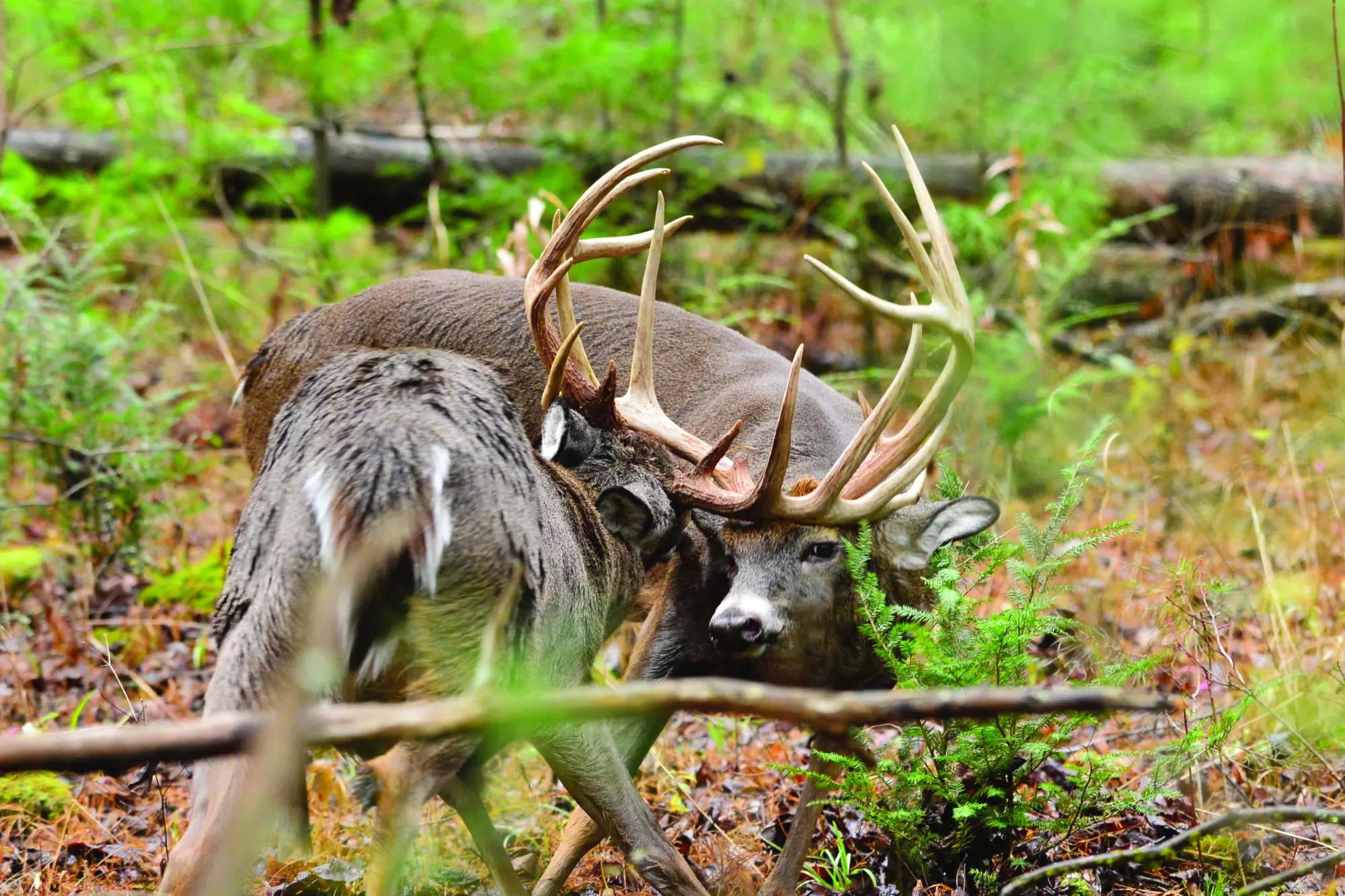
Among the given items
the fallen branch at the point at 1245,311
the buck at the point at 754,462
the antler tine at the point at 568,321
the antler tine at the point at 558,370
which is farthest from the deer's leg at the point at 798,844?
the fallen branch at the point at 1245,311

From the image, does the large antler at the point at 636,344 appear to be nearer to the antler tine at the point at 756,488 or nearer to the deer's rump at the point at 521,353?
the antler tine at the point at 756,488

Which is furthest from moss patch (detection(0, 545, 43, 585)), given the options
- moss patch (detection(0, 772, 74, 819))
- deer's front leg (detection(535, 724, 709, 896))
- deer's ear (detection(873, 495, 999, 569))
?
deer's ear (detection(873, 495, 999, 569))

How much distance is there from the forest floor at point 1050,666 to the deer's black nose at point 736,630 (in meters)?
0.58

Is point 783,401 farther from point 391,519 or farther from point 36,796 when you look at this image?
point 36,796

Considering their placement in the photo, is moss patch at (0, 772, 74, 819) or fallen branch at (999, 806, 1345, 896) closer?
fallen branch at (999, 806, 1345, 896)

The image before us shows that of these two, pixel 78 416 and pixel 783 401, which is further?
pixel 78 416

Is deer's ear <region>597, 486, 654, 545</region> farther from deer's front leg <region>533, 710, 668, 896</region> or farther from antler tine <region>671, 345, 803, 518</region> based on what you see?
deer's front leg <region>533, 710, 668, 896</region>

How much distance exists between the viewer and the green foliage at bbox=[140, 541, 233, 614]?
6.37 metres

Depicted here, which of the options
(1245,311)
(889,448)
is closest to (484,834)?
(889,448)

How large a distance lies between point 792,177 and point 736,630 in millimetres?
7061

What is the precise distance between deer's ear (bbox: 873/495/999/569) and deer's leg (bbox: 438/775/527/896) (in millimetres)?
1581

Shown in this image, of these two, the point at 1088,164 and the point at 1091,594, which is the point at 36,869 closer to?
the point at 1091,594

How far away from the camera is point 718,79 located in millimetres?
10766

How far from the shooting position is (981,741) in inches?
145
